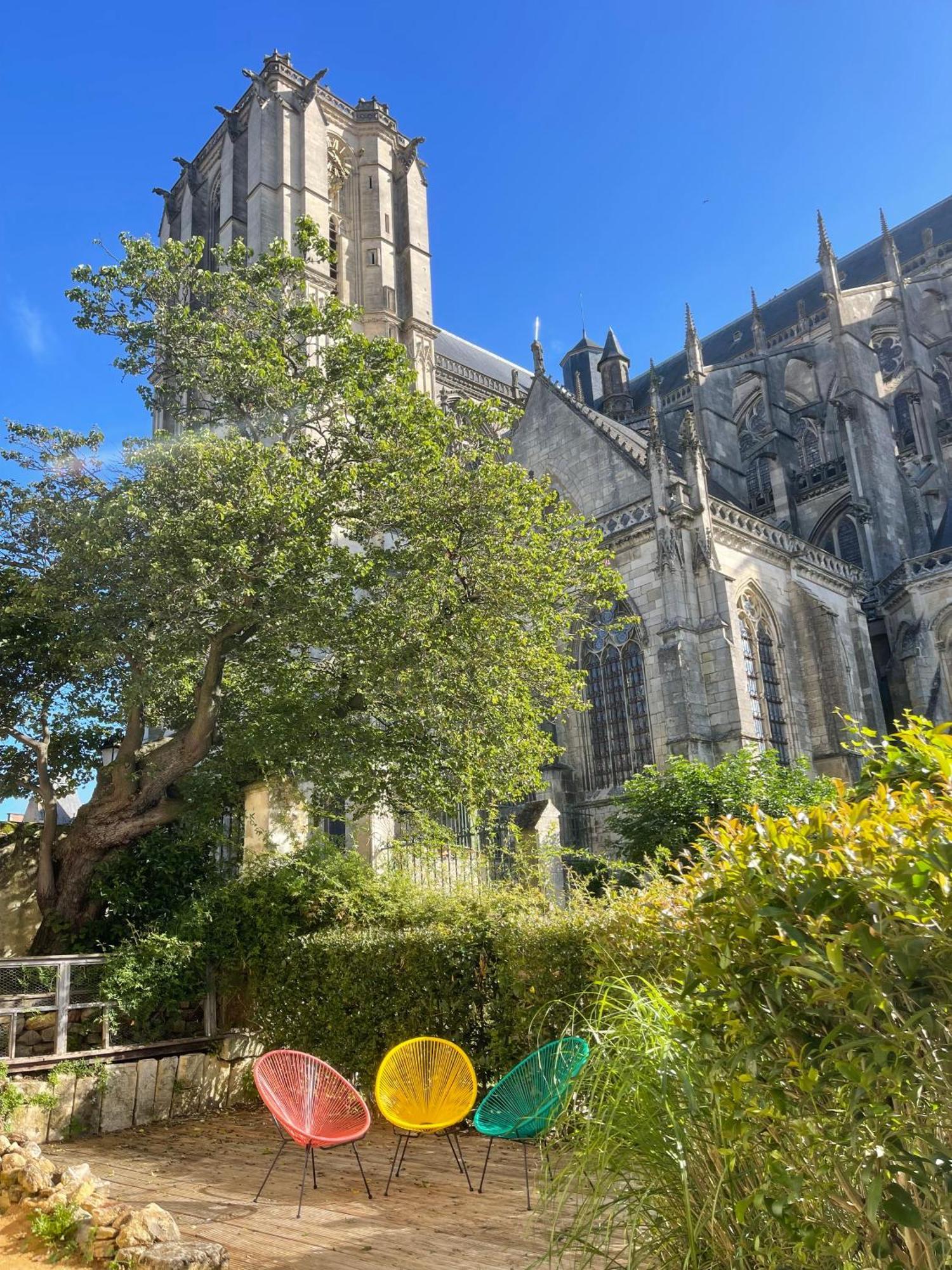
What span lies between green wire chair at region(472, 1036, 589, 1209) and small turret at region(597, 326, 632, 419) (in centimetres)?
3332

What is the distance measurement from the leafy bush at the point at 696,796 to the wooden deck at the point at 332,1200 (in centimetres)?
788

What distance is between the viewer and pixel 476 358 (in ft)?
135

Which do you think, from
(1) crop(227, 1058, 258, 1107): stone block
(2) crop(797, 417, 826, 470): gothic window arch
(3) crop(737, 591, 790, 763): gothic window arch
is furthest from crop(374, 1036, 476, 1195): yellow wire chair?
(2) crop(797, 417, 826, 470): gothic window arch

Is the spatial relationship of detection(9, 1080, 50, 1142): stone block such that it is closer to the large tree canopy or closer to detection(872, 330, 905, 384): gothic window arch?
the large tree canopy

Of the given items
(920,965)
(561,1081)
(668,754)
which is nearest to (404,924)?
(561,1081)

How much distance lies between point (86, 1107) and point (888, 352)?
3049cm

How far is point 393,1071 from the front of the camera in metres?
5.62

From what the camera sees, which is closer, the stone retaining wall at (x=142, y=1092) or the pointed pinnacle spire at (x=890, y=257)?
the stone retaining wall at (x=142, y=1092)

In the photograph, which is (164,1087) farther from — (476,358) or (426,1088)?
(476,358)

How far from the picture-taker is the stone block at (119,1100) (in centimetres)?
782

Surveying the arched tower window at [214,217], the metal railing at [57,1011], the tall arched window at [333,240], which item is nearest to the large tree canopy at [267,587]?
the metal railing at [57,1011]

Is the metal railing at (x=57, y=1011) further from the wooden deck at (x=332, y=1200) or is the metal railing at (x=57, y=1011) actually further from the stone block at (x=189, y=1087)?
the wooden deck at (x=332, y=1200)

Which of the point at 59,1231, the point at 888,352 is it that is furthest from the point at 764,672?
the point at 59,1231

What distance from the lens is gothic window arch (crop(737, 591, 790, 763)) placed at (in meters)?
20.1
